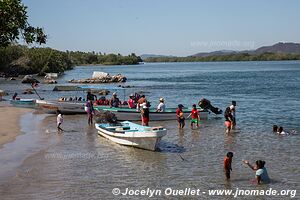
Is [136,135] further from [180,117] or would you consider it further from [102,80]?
[102,80]

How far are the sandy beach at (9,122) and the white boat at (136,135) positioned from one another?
5.27m

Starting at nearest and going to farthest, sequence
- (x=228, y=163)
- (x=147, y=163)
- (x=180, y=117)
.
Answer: (x=228, y=163) < (x=147, y=163) < (x=180, y=117)

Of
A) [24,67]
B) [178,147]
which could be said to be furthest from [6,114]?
[24,67]

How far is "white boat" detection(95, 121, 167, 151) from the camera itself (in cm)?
1916

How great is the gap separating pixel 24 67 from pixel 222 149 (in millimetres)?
92742

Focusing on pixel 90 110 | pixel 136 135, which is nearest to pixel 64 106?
pixel 90 110

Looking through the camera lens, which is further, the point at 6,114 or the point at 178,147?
the point at 6,114

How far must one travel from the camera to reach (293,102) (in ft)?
141

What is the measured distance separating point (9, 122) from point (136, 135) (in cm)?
1220

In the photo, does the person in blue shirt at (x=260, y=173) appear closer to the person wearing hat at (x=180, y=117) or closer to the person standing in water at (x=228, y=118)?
the person standing in water at (x=228, y=118)

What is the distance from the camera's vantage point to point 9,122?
28.3 meters

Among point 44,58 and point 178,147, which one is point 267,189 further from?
point 44,58

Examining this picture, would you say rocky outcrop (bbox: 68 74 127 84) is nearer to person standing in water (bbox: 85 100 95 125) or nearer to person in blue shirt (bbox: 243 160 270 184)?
person standing in water (bbox: 85 100 95 125)

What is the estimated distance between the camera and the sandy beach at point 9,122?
22.9 m
